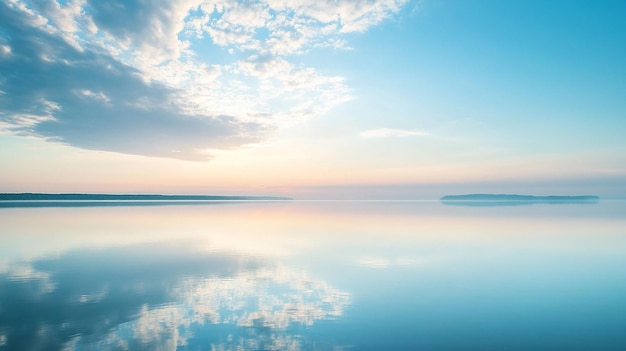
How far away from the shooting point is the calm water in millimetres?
7922

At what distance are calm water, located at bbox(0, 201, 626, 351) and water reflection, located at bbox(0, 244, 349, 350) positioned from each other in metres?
0.04

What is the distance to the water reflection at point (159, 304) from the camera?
7.81 m

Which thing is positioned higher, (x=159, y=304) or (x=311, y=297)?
(x=159, y=304)

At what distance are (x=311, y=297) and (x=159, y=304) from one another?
4.53 metres

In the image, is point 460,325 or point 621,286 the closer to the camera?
point 460,325

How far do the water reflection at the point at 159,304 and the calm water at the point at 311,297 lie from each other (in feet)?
0.14

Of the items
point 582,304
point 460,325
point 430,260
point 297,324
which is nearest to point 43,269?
point 297,324

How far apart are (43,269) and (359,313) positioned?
1358 centimetres

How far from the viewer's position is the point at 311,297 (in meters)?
11.2

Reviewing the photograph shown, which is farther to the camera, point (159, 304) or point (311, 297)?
point (311, 297)

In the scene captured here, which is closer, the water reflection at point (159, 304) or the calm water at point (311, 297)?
the water reflection at point (159, 304)

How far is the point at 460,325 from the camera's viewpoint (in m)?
8.84

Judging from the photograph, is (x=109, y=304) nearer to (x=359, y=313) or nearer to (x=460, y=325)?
(x=359, y=313)

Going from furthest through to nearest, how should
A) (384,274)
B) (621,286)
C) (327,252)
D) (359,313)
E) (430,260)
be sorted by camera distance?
1. (327,252)
2. (430,260)
3. (384,274)
4. (621,286)
5. (359,313)
